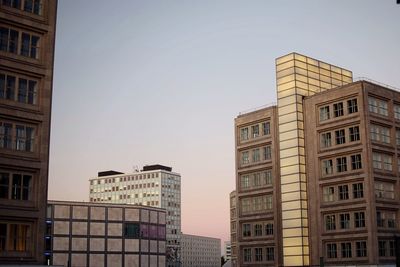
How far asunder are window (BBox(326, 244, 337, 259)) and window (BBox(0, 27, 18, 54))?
174 feet

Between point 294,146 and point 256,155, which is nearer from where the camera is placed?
point 294,146

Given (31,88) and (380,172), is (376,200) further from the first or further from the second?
(31,88)

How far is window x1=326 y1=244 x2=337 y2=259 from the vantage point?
3445 inches

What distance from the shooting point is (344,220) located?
285 ft

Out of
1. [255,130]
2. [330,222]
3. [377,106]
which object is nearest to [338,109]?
[377,106]

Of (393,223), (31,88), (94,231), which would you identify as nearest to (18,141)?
(31,88)

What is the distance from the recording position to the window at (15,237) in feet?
179

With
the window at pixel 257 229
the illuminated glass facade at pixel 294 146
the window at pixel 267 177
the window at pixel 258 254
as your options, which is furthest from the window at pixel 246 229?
the illuminated glass facade at pixel 294 146

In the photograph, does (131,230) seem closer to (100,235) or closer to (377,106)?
(100,235)

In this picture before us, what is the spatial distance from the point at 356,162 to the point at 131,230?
75.8m

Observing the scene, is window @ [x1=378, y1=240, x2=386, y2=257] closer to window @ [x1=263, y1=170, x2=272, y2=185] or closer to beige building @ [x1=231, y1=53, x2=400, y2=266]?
beige building @ [x1=231, y1=53, x2=400, y2=266]

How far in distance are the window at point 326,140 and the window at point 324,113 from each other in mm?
2419

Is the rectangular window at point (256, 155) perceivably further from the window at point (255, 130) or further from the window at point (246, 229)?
the window at point (246, 229)

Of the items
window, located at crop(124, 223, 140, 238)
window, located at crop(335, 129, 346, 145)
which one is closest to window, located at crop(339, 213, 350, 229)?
window, located at crop(335, 129, 346, 145)
